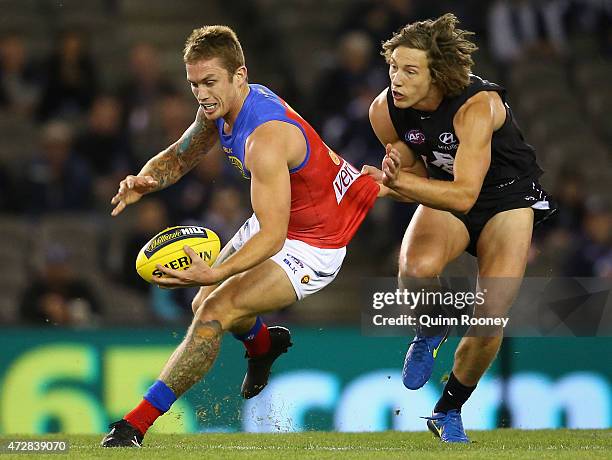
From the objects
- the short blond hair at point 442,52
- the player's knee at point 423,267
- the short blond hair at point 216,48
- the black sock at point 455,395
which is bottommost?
the black sock at point 455,395

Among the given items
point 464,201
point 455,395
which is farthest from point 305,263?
point 455,395

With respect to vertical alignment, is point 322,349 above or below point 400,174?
below

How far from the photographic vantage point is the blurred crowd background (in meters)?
10.9

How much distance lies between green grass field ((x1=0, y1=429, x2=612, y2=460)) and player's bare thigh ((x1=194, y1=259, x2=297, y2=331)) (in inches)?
27.8

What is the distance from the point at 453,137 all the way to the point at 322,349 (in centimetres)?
250

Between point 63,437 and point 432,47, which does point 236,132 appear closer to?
point 432,47

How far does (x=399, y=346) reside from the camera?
362 inches

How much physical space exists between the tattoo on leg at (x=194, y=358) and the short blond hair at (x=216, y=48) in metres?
1.35

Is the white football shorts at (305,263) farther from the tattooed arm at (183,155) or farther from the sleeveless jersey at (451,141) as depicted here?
the sleeveless jersey at (451,141)

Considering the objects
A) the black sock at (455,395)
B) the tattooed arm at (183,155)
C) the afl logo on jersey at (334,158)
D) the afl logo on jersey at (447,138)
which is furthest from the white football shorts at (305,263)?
the black sock at (455,395)

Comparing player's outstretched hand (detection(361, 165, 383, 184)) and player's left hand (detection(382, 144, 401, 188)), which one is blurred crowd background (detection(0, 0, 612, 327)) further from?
player's left hand (detection(382, 144, 401, 188))

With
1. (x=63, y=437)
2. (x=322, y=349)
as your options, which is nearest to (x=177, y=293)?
(x=322, y=349)

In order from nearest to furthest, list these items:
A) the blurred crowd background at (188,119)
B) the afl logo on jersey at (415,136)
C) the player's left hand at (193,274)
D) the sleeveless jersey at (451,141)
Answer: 1. the player's left hand at (193,274)
2. the sleeveless jersey at (451,141)
3. the afl logo on jersey at (415,136)
4. the blurred crowd background at (188,119)

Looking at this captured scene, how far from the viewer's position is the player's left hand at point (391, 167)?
21.3 feet
